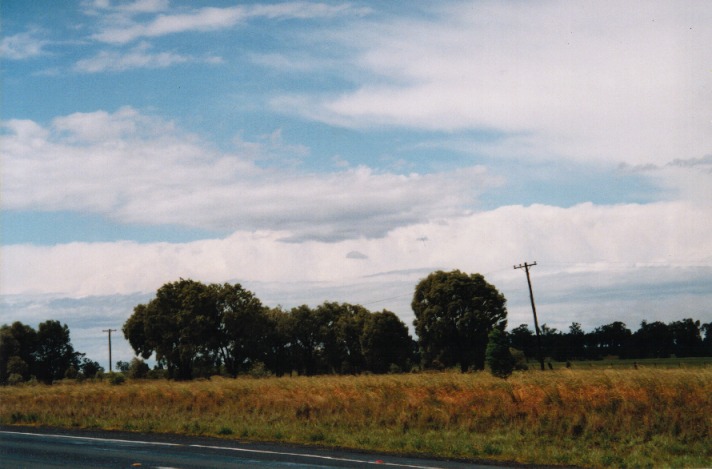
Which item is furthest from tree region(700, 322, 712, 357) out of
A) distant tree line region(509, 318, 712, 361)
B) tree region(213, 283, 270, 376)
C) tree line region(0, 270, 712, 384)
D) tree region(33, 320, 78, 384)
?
tree region(33, 320, 78, 384)

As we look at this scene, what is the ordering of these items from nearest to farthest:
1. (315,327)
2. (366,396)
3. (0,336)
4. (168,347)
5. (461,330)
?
1. (366,396)
2. (461,330)
3. (168,347)
4. (0,336)
5. (315,327)

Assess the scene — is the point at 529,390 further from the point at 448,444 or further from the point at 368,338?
the point at 368,338

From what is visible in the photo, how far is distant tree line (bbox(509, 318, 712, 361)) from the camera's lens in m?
112

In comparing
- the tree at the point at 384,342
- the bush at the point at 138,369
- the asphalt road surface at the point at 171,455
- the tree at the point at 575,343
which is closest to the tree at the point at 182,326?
the bush at the point at 138,369

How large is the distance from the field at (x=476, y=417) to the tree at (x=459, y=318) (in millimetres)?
35969

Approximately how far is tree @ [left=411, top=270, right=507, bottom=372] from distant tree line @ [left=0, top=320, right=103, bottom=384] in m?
40.7

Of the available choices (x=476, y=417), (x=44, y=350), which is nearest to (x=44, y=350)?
(x=44, y=350)

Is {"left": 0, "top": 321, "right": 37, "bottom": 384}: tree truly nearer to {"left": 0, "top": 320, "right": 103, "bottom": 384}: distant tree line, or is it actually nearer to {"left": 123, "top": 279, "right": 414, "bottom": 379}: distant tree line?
{"left": 0, "top": 320, "right": 103, "bottom": 384}: distant tree line

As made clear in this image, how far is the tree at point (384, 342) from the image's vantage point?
72.8 m

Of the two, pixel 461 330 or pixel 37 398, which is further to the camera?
pixel 461 330

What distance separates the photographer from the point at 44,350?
80688mm

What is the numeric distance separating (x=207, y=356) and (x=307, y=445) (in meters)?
52.1

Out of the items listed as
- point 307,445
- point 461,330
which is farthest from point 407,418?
point 461,330

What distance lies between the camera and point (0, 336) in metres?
72.3
